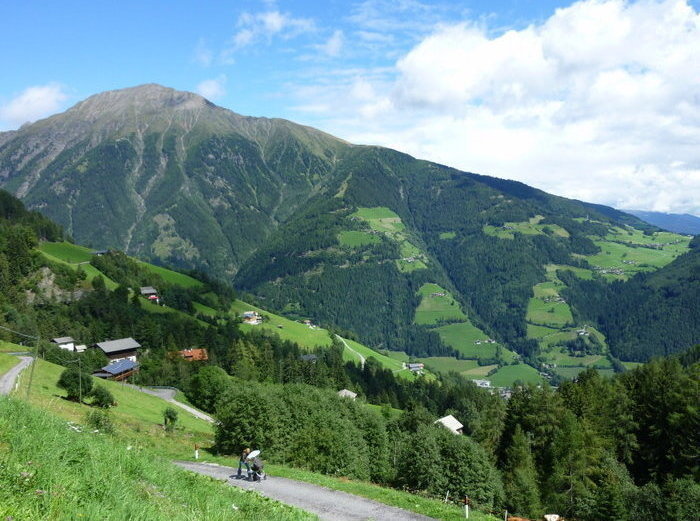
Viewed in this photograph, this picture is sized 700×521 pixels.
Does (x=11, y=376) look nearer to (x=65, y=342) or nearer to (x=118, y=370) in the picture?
(x=118, y=370)

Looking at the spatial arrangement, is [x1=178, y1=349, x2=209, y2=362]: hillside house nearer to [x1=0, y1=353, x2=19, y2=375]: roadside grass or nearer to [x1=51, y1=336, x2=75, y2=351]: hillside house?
[x1=51, y1=336, x2=75, y2=351]: hillside house

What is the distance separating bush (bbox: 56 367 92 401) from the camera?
67062 mm

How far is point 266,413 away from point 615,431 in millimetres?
57971

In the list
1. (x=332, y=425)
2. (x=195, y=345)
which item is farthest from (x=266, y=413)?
(x=195, y=345)

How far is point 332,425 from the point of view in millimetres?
55812

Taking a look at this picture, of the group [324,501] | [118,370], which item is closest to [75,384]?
[324,501]

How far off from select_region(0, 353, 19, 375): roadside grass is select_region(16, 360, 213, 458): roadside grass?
340cm

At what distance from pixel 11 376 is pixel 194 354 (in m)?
85.9

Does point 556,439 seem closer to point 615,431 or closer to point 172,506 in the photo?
point 615,431

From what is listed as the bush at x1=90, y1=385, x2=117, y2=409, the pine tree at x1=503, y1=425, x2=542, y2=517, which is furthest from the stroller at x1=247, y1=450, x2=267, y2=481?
the bush at x1=90, y1=385, x2=117, y2=409

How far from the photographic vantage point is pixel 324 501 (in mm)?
28812

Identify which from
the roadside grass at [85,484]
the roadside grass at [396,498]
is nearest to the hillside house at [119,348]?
the roadside grass at [396,498]

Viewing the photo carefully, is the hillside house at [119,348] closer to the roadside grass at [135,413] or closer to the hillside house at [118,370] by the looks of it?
the hillside house at [118,370]

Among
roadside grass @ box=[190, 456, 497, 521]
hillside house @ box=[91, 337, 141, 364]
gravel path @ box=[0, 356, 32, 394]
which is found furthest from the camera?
hillside house @ box=[91, 337, 141, 364]
